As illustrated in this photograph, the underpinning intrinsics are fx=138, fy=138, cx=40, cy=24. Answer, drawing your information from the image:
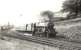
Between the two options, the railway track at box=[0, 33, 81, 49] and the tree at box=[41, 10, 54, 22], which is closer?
the railway track at box=[0, 33, 81, 49]

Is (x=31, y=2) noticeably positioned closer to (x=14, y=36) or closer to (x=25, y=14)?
(x=25, y=14)

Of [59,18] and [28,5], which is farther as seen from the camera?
[28,5]

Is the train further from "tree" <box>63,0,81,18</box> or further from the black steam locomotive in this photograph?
"tree" <box>63,0,81,18</box>

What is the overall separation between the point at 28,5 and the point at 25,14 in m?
0.12

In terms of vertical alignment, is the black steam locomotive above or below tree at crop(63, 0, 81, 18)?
below

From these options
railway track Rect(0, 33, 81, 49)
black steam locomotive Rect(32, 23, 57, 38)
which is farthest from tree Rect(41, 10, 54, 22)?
railway track Rect(0, 33, 81, 49)

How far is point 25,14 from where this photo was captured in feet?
5.63

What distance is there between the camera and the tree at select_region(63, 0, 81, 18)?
5.06 feet

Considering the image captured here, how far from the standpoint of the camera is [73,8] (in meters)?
1.56

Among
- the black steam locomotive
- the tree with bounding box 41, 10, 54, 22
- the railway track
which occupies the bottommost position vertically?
the railway track

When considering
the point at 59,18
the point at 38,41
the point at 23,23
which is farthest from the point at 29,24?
Result: the point at 59,18

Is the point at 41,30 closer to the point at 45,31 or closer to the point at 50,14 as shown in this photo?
the point at 45,31

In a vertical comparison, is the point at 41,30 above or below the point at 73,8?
below

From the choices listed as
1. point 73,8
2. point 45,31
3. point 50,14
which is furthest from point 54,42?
point 73,8
